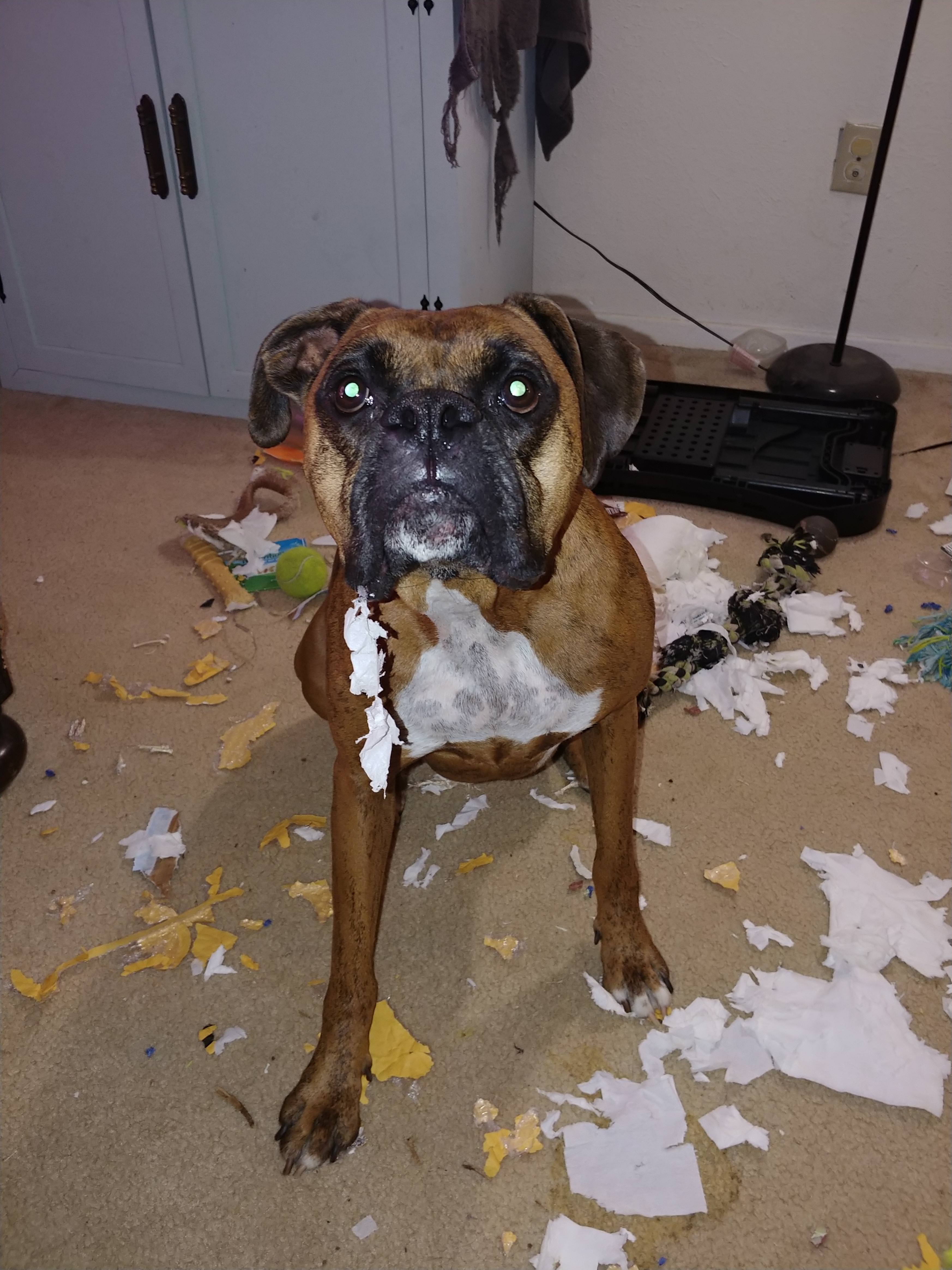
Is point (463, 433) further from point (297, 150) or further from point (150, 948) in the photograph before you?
point (297, 150)

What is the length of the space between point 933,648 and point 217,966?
1854mm

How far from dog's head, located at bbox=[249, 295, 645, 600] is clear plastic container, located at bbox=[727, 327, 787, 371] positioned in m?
2.67

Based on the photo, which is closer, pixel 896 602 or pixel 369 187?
pixel 896 602

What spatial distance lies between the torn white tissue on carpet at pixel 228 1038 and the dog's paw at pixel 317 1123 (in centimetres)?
17

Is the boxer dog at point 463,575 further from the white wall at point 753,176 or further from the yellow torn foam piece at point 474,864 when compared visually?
the white wall at point 753,176

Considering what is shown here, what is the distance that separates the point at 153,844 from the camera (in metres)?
2.07

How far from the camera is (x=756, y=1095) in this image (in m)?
1.59

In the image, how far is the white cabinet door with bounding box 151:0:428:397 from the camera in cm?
293

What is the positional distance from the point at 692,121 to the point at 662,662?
2.44m

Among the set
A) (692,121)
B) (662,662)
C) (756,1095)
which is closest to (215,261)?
(692,121)

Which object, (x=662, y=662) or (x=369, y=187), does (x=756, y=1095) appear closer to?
(x=662, y=662)

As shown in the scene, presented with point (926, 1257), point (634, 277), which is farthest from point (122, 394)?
point (926, 1257)

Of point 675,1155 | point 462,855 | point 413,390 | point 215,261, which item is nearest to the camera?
point 413,390

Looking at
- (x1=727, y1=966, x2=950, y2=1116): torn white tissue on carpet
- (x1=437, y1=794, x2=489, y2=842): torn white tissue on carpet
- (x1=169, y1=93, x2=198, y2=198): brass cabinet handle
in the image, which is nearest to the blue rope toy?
(x1=727, y1=966, x2=950, y2=1116): torn white tissue on carpet
